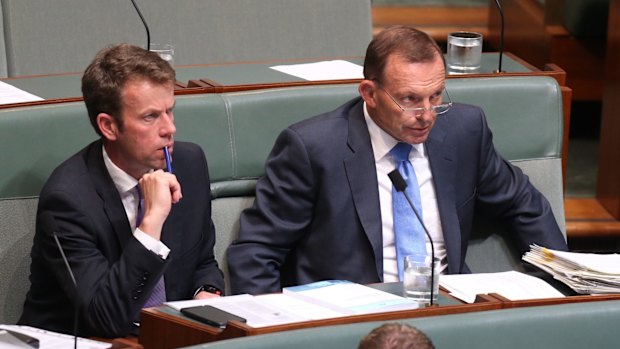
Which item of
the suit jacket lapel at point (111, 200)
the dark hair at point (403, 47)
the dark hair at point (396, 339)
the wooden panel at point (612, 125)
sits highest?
the dark hair at point (403, 47)

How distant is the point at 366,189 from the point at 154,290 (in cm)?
40

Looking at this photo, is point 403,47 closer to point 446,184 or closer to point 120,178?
point 446,184

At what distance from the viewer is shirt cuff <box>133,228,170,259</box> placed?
171 cm

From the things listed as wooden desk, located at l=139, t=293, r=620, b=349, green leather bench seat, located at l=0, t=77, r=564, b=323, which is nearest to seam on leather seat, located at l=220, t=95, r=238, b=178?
green leather bench seat, located at l=0, t=77, r=564, b=323

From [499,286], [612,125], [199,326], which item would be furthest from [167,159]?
[612,125]

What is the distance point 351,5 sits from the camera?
323 cm

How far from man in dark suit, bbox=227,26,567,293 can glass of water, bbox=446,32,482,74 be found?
1.30 feet

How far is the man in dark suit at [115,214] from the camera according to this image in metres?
1.71

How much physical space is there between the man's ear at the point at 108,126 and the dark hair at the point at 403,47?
18.3 inches

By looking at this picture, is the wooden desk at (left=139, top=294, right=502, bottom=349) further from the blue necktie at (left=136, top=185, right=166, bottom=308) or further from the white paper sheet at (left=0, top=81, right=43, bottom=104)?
the white paper sheet at (left=0, top=81, right=43, bottom=104)

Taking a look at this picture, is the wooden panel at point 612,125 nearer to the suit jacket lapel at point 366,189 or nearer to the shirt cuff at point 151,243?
the suit jacket lapel at point 366,189

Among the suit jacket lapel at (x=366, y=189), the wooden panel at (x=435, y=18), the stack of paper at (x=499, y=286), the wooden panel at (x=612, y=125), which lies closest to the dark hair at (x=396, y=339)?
the stack of paper at (x=499, y=286)

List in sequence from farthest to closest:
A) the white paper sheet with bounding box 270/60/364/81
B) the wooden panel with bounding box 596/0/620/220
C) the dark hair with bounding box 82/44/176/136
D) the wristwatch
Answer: the wooden panel with bounding box 596/0/620/220
the white paper sheet with bounding box 270/60/364/81
the wristwatch
the dark hair with bounding box 82/44/176/136

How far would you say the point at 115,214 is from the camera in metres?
1.78
